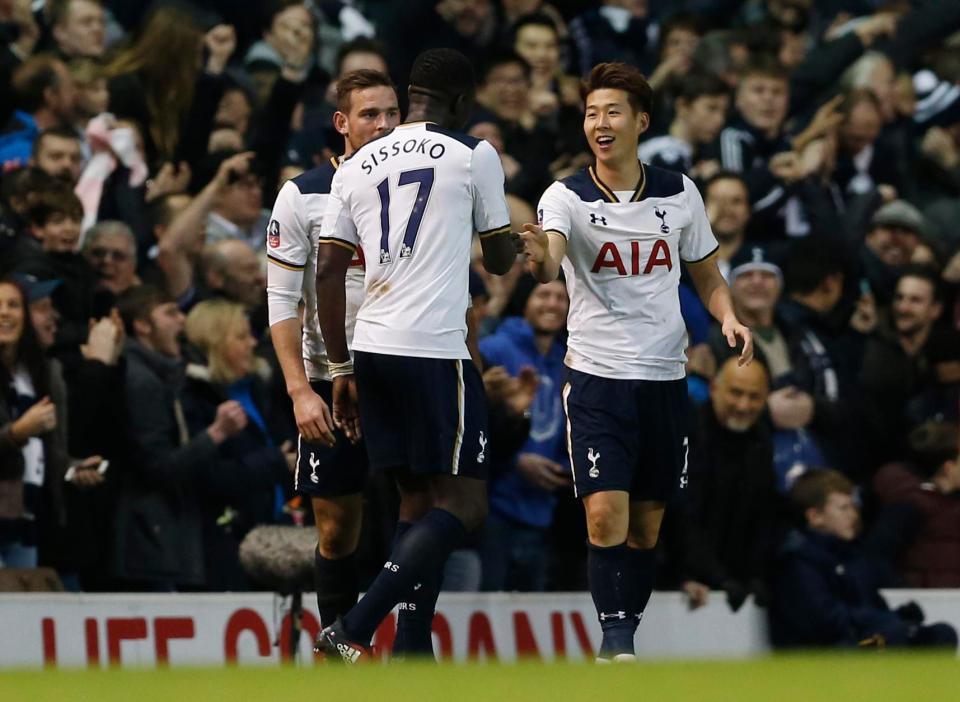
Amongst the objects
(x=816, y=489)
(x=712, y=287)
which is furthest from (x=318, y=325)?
(x=816, y=489)

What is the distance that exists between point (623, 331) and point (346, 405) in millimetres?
1431

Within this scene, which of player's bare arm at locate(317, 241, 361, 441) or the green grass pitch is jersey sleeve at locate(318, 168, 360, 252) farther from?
the green grass pitch

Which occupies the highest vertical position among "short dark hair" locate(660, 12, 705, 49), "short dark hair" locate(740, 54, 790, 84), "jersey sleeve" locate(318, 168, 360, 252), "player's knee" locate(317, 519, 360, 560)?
"short dark hair" locate(660, 12, 705, 49)

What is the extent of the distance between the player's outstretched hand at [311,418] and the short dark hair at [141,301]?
281 centimetres

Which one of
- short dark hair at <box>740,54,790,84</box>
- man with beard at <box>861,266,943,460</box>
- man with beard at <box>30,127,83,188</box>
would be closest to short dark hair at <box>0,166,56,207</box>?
man with beard at <box>30,127,83,188</box>

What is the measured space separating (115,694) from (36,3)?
354 inches

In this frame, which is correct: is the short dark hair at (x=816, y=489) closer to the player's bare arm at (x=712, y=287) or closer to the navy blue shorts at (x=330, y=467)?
the player's bare arm at (x=712, y=287)

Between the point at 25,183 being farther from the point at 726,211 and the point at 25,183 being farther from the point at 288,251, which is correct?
the point at 726,211

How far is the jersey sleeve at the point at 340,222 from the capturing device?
8930mm

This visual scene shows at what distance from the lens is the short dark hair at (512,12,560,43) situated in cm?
1644

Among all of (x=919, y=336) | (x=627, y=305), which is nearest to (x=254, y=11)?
(x=919, y=336)

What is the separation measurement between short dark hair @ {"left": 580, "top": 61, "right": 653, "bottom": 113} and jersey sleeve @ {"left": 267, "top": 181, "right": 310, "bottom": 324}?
147 centimetres

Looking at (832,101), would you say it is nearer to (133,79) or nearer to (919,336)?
(919,336)

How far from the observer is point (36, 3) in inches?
554
